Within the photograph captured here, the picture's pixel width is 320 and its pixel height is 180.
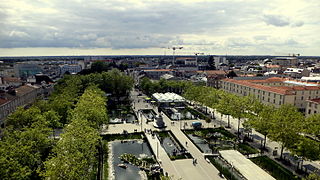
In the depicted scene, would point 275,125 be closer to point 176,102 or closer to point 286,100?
point 286,100

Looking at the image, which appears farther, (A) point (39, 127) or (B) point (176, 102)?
(B) point (176, 102)

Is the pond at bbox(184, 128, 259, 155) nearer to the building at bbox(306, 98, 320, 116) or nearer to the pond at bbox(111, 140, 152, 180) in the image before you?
the pond at bbox(111, 140, 152, 180)

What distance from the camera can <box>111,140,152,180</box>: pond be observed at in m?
37.1

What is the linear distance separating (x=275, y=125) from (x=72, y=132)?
35459mm

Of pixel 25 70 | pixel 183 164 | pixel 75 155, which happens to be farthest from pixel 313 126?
pixel 25 70

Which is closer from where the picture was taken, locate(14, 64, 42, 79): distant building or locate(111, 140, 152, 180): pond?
locate(111, 140, 152, 180): pond

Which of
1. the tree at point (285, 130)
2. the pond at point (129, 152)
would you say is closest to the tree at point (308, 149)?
the tree at point (285, 130)

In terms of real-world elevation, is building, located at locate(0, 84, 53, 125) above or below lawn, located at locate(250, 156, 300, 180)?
above

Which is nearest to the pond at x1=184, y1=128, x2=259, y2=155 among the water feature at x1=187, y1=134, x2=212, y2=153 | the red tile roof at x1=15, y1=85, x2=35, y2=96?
the water feature at x1=187, y1=134, x2=212, y2=153

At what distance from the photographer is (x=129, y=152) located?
4556 cm

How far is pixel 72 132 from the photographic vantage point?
34469 millimetres

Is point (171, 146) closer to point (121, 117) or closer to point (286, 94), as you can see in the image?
point (121, 117)

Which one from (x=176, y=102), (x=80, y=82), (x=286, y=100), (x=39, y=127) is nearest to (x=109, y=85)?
(x=80, y=82)

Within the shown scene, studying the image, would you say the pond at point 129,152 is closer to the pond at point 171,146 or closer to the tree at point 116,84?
the pond at point 171,146
